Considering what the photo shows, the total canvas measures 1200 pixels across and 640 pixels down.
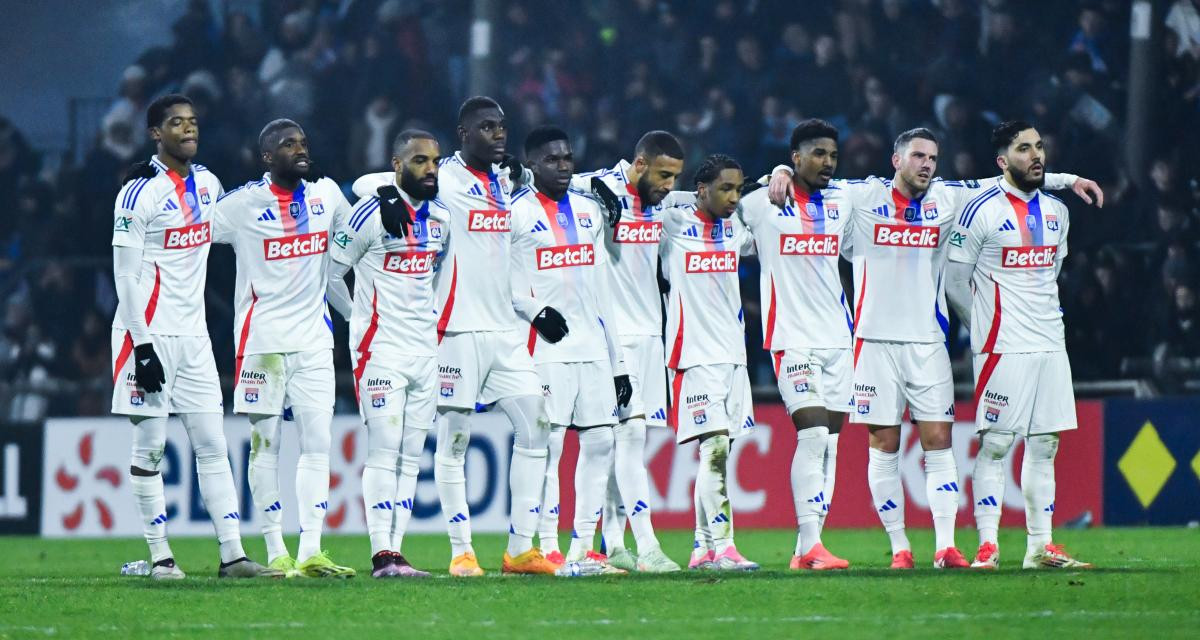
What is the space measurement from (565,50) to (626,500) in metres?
9.40

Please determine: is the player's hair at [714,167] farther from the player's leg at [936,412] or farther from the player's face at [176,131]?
the player's face at [176,131]

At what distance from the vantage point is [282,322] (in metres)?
9.07

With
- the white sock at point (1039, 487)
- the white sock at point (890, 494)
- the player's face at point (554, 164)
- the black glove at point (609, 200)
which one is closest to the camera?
the player's face at point (554, 164)

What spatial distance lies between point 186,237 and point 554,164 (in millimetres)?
1966

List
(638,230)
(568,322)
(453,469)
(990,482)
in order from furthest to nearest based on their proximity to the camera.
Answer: (638,230) → (990,482) → (568,322) → (453,469)

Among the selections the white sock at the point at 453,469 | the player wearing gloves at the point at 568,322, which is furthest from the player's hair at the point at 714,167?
the white sock at the point at 453,469

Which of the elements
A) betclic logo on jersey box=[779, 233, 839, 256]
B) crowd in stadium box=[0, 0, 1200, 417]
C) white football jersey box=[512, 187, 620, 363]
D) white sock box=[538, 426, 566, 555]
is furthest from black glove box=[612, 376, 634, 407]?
crowd in stadium box=[0, 0, 1200, 417]

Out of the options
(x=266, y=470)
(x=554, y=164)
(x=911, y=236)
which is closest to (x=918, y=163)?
(x=911, y=236)

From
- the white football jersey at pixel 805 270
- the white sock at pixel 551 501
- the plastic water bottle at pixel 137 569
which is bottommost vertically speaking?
the plastic water bottle at pixel 137 569

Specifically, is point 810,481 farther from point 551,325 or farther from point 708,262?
point 551,325

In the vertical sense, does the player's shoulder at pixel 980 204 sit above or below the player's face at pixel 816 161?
below

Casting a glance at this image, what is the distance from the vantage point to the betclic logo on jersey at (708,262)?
32.1 ft

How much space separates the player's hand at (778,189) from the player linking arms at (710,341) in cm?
19

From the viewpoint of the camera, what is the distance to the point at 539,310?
9070 mm
